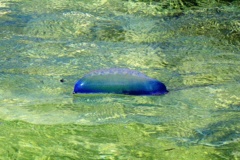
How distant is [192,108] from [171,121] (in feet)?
0.87

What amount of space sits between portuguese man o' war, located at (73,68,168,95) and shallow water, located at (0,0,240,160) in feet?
0.13

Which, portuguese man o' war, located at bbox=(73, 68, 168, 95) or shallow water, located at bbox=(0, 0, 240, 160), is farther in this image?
portuguese man o' war, located at bbox=(73, 68, 168, 95)

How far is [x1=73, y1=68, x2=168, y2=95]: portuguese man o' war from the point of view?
2914mm

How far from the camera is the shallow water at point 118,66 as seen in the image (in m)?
2.19

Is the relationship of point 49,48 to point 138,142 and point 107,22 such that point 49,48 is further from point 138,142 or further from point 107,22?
point 138,142

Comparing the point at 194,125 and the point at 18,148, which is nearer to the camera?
the point at 18,148

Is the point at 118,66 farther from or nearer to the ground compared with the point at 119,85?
nearer to the ground

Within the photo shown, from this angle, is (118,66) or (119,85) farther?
(118,66)

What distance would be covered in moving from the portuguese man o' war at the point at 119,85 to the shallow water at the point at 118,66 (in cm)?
4

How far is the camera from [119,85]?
2928mm

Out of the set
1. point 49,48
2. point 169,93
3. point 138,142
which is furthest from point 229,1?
point 138,142

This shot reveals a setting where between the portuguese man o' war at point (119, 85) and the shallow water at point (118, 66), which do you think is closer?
the shallow water at point (118, 66)

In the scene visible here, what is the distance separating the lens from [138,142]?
2203 mm

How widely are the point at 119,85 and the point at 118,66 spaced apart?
0.72m
